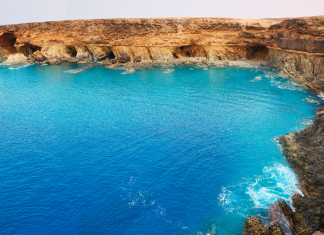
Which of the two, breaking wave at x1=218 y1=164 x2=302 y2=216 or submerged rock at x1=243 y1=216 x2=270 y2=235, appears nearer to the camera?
submerged rock at x1=243 y1=216 x2=270 y2=235

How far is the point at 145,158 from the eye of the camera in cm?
2283

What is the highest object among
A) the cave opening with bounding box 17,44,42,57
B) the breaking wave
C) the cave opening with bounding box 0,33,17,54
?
the cave opening with bounding box 0,33,17,54

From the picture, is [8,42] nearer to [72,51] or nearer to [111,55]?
[72,51]

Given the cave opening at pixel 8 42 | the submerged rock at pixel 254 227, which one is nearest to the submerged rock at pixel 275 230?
the submerged rock at pixel 254 227

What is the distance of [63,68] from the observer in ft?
205

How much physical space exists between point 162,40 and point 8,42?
50.6 metres

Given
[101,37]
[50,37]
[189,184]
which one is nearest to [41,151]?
[189,184]

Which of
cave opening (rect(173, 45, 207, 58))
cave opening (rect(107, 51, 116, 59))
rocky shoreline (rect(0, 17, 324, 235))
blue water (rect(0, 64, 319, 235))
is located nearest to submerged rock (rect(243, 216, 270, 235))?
blue water (rect(0, 64, 319, 235))

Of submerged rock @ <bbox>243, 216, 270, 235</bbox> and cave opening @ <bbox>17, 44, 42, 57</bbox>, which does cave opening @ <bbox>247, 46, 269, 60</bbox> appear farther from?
cave opening @ <bbox>17, 44, 42, 57</bbox>

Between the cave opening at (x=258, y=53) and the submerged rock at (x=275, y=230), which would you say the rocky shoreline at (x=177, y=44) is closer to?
the cave opening at (x=258, y=53)

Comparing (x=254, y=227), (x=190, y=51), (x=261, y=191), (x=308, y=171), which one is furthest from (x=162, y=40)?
(x=254, y=227)

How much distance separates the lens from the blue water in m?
16.7

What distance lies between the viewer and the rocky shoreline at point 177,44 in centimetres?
4266

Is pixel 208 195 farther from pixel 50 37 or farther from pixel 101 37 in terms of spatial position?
pixel 50 37
